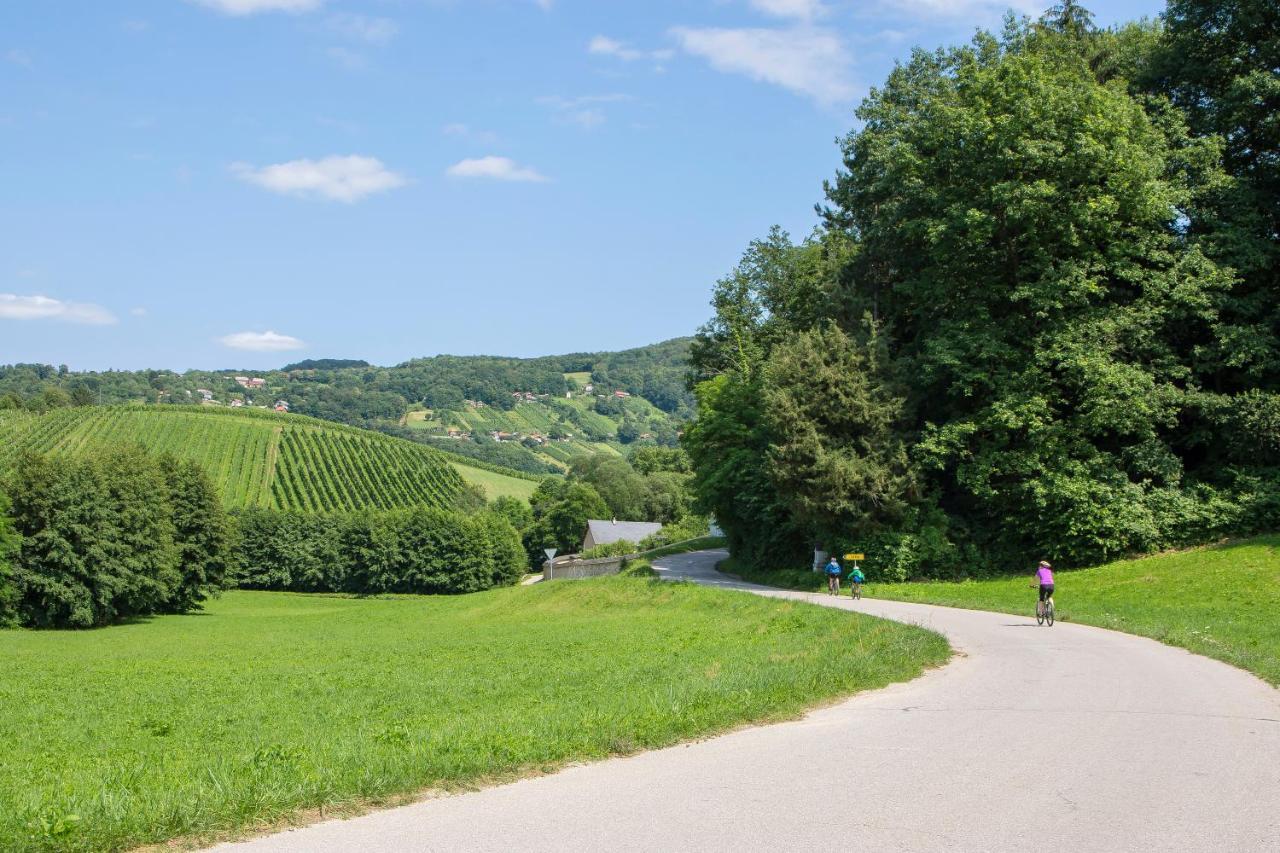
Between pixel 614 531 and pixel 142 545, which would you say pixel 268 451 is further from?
pixel 142 545

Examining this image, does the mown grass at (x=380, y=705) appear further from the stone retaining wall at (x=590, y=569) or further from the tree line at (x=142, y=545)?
the stone retaining wall at (x=590, y=569)

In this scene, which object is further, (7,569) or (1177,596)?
(7,569)

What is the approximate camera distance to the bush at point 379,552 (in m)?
96.6

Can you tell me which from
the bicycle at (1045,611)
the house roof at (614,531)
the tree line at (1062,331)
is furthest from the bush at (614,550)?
the bicycle at (1045,611)

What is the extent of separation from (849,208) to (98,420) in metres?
111

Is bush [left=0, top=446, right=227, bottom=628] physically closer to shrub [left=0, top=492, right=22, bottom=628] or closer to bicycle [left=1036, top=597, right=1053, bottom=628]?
shrub [left=0, top=492, right=22, bottom=628]

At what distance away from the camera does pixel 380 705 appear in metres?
16.4

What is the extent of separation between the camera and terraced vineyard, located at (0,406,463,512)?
11731 cm

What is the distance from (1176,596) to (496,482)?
137 metres

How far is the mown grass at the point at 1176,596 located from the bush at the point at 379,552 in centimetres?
6724

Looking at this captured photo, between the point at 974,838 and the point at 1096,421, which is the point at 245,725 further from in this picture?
the point at 1096,421

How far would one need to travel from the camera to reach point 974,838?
21.2 ft

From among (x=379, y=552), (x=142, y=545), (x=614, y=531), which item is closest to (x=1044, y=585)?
(x=142, y=545)

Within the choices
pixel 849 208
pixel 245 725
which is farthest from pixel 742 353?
pixel 245 725
